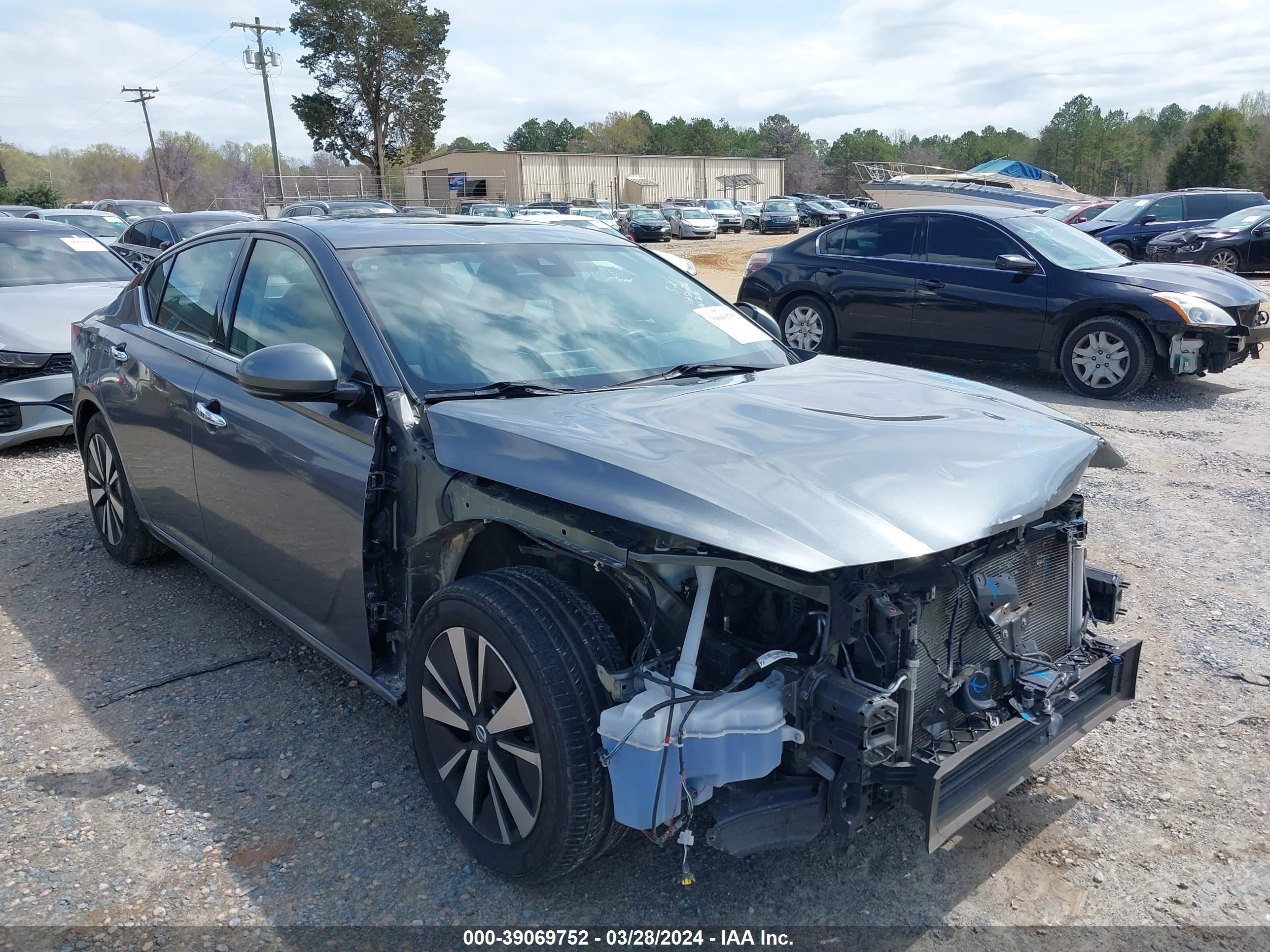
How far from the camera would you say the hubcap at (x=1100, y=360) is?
8.39 m

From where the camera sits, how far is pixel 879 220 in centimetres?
989

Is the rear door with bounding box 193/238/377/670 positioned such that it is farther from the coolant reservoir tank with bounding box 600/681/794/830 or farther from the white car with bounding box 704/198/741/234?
the white car with bounding box 704/198/741/234

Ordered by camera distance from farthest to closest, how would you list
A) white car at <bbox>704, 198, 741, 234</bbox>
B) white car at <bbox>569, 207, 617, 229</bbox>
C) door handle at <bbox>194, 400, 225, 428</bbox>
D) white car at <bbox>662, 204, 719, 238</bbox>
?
white car at <bbox>704, 198, 741, 234</bbox> → white car at <bbox>662, 204, 719, 238</bbox> → white car at <bbox>569, 207, 617, 229</bbox> → door handle at <bbox>194, 400, 225, 428</bbox>

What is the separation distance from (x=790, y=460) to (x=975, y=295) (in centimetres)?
729

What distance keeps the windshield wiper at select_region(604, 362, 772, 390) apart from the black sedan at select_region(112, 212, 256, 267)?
13.1m

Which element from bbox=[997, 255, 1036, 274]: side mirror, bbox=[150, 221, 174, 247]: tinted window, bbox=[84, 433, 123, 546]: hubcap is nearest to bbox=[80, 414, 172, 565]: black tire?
bbox=[84, 433, 123, 546]: hubcap

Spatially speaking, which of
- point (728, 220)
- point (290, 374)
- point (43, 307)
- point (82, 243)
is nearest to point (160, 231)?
point (82, 243)

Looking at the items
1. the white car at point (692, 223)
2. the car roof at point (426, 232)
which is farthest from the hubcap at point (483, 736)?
the white car at point (692, 223)

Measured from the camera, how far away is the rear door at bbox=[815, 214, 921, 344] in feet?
31.2

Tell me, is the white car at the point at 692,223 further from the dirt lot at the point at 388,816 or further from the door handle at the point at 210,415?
the door handle at the point at 210,415

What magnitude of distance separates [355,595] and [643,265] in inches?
72.8

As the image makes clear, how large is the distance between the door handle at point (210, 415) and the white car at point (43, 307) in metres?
4.18

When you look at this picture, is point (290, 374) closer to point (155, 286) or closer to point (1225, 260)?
point (155, 286)

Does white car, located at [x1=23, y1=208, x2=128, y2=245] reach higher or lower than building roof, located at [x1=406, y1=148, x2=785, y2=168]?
lower
